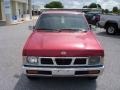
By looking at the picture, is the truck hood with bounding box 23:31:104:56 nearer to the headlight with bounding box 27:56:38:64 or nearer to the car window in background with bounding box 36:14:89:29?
the headlight with bounding box 27:56:38:64

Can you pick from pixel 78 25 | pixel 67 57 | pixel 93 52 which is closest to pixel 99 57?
pixel 93 52

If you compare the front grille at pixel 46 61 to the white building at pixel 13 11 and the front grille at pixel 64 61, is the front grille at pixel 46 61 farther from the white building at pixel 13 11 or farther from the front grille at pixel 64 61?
the white building at pixel 13 11

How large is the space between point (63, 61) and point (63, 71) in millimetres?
217

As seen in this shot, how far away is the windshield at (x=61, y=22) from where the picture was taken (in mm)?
7172

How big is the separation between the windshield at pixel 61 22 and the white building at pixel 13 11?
24105mm

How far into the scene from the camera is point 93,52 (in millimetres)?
5602

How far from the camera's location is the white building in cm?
3109

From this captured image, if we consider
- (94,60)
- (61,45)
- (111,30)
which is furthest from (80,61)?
(111,30)

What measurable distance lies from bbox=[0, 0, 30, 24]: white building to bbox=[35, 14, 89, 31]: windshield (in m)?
24.1

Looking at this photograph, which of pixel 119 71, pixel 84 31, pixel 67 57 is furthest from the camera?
pixel 119 71

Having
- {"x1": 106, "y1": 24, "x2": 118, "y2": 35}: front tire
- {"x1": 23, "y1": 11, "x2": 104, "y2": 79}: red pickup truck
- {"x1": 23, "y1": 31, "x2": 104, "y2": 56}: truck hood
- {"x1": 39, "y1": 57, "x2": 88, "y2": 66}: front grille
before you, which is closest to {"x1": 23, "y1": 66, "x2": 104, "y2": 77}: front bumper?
{"x1": 23, "y1": 11, "x2": 104, "y2": 79}: red pickup truck

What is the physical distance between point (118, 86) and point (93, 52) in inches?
45.8

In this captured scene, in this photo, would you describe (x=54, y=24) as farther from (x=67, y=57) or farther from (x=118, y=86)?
(x=118, y=86)

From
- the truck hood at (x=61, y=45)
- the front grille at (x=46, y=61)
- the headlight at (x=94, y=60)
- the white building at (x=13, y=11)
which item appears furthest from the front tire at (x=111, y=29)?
the white building at (x=13, y=11)
